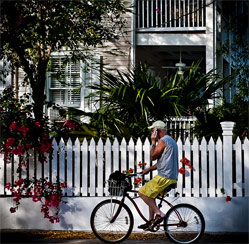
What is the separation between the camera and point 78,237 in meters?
9.10

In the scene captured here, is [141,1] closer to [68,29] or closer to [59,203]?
[68,29]

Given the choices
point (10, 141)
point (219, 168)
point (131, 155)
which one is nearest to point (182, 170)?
point (219, 168)

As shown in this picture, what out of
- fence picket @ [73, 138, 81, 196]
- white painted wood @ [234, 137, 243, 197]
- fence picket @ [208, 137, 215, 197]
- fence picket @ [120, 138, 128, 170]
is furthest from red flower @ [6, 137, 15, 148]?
white painted wood @ [234, 137, 243, 197]

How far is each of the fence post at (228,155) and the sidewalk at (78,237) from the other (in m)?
0.80

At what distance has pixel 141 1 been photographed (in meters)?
16.4

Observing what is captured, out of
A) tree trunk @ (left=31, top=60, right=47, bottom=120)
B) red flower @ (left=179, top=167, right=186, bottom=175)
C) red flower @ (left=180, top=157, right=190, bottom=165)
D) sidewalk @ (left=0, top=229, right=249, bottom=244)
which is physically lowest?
sidewalk @ (left=0, top=229, right=249, bottom=244)

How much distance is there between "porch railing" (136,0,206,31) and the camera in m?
15.8

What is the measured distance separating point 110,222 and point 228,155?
7.82 feet

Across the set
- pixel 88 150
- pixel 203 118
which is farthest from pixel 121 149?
pixel 203 118

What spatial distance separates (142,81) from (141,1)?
6.60 meters

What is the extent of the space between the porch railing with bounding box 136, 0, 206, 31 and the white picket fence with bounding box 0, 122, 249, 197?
21.2 feet

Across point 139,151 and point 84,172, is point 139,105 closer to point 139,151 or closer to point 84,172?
point 139,151

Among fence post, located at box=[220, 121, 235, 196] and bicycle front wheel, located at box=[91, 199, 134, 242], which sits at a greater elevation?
fence post, located at box=[220, 121, 235, 196]

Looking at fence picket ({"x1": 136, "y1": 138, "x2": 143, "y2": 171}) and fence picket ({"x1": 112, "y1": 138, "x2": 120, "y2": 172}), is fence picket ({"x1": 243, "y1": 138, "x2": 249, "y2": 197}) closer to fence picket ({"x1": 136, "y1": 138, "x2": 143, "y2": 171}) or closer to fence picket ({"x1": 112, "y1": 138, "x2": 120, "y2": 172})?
fence picket ({"x1": 136, "y1": 138, "x2": 143, "y2": 171})
